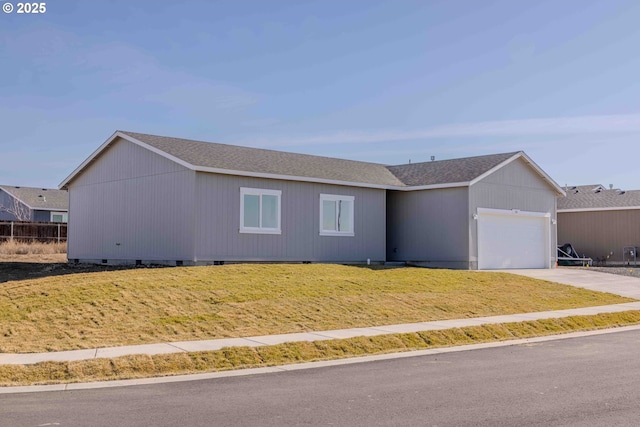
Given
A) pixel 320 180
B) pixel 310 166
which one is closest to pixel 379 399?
pixel 320 180

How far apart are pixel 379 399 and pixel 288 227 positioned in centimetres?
1659

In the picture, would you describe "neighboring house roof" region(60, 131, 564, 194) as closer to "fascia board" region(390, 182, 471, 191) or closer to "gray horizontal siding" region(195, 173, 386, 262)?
"fascia board" region(390, 182, 471, 191)

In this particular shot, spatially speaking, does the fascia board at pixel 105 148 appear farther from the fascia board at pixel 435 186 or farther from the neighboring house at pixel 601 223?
the neighboring house at pixel 601 223

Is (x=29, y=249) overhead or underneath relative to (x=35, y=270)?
overhead

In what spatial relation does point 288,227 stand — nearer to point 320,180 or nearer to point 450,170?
point 320,180

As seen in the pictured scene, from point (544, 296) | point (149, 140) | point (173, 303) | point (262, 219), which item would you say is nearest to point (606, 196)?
point (544, 296)

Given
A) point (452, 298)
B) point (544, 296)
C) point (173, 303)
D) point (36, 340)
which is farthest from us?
point (544, 296)

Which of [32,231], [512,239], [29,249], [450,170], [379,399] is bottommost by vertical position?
[379,399]

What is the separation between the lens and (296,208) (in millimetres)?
25734

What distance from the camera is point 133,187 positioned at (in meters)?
25.7

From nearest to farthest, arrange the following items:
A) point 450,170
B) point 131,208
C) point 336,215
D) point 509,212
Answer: point 131,208 → point 336,215 → point 509,212 → point 450,170

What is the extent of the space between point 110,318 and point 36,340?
5.97ft

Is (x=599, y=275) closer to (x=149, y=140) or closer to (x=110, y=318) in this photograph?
(x=149, y=140)

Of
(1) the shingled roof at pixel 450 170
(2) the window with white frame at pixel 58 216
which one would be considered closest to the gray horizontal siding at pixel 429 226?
(1) the shingled roof at pixel 450 170
